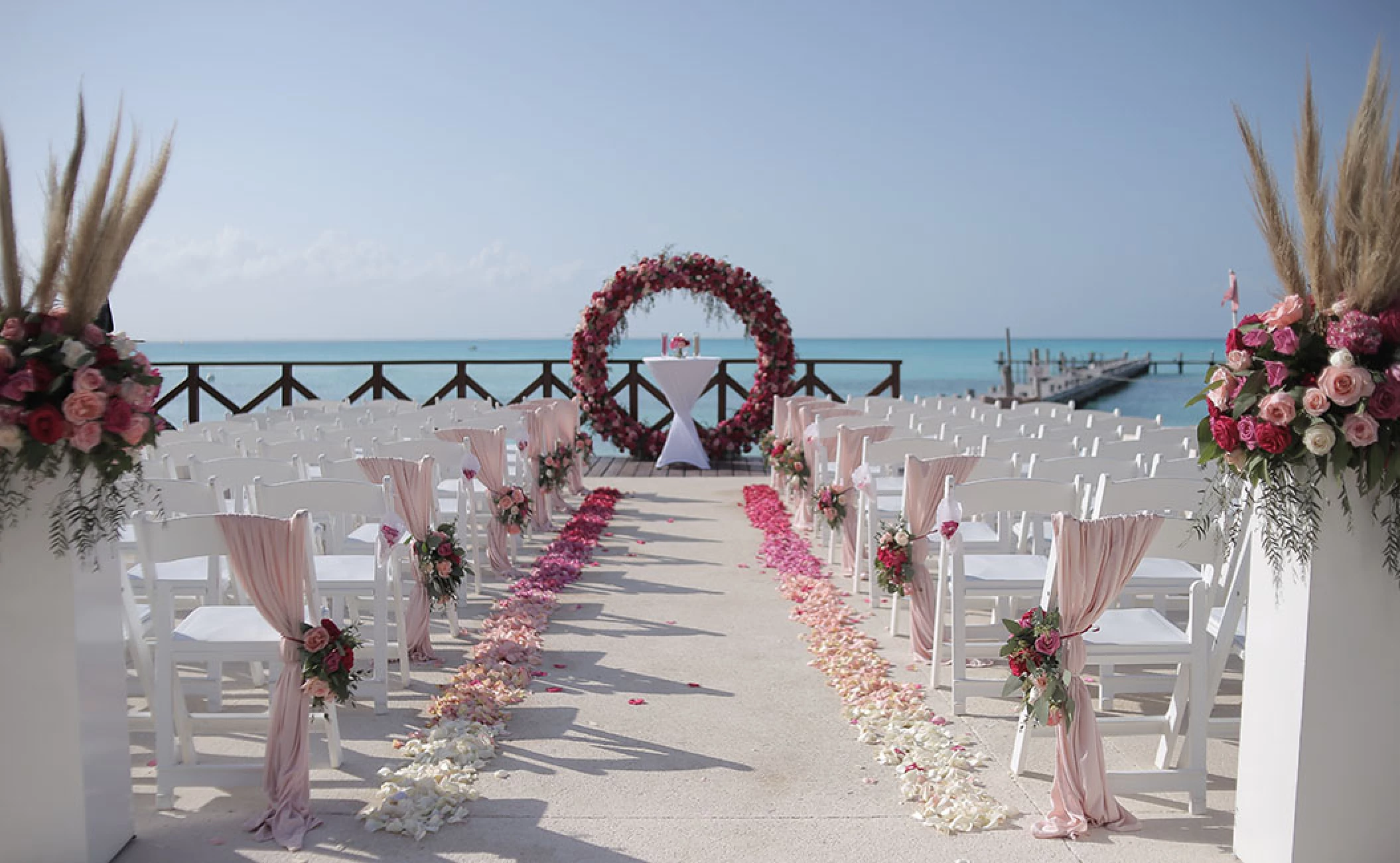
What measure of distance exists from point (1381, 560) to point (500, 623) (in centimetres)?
407

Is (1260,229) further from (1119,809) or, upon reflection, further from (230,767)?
(230,767)

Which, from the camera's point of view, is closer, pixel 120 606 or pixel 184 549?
pixel 120 606

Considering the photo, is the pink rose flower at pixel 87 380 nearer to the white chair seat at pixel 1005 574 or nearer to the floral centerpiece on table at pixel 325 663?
the floral centerpiece on table at pixel 325 663

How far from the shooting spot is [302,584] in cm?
341

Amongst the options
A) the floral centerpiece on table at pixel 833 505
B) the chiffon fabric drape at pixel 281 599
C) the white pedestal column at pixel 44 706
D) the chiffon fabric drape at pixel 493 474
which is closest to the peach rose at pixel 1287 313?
the chiffon fabric drape at pixel 281 599

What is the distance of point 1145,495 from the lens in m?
4.03

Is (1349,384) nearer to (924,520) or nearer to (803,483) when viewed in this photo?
(924,520)

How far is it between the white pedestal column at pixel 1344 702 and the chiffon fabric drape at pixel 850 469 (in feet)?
12.7

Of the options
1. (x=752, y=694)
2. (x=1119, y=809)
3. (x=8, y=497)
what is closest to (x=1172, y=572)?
(x=1119, y=809)

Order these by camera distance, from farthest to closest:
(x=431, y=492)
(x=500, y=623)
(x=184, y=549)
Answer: (x=500, y=623), (x=431, y=492), (x=184, y=549)

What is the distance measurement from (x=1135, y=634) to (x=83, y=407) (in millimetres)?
3330

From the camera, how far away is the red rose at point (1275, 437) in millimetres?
2791

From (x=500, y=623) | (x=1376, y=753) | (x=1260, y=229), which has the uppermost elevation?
(x=1260, y=229)

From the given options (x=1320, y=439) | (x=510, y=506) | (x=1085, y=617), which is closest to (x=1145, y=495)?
(x=1085, y=617)
